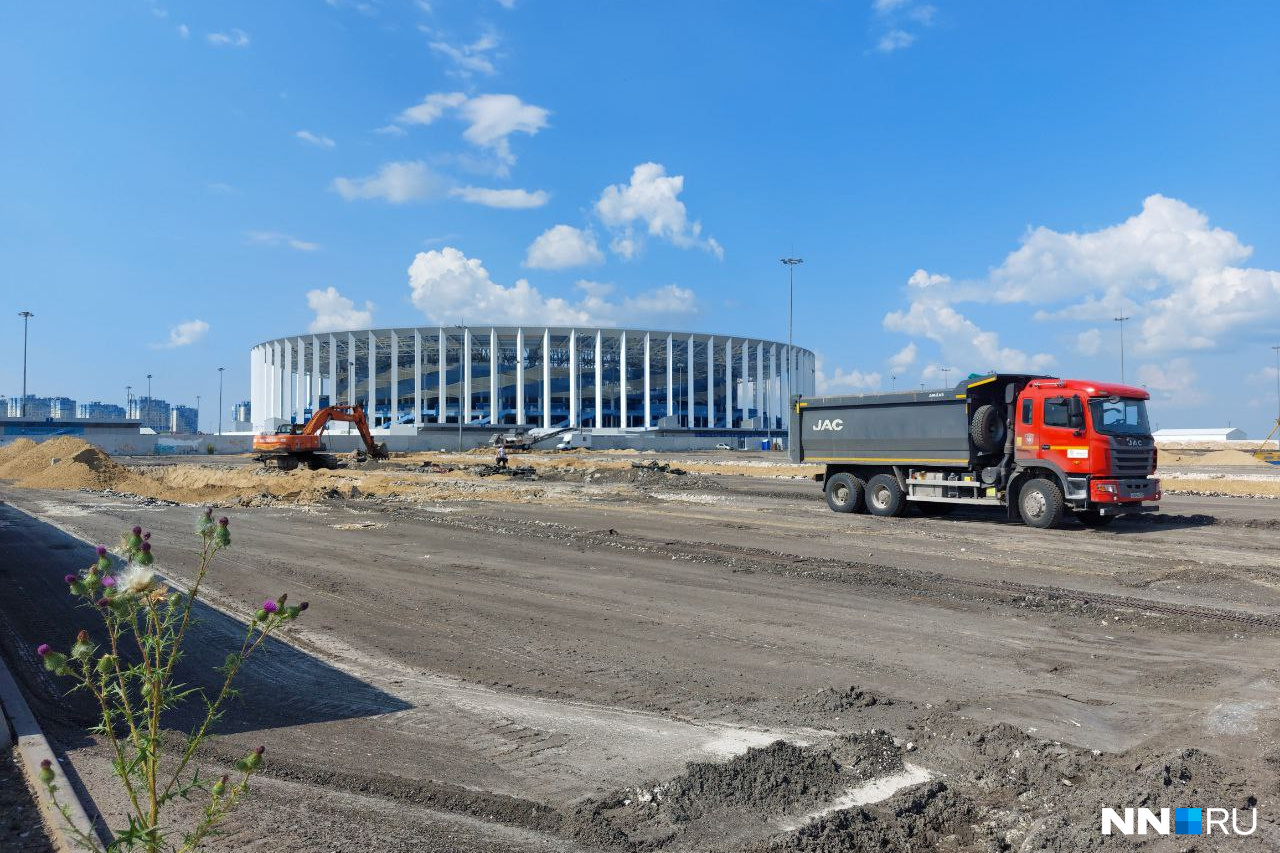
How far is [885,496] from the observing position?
2061 centimetres

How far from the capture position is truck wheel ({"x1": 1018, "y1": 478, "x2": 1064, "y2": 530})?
17.5m

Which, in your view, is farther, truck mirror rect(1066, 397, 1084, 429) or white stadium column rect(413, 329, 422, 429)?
white stadium column rect(413, 329, 422, 429)

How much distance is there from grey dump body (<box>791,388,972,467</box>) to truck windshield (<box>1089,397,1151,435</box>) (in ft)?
8.39

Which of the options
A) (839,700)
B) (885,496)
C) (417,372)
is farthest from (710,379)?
(839,700)

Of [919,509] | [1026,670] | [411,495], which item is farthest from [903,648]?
[411,495]

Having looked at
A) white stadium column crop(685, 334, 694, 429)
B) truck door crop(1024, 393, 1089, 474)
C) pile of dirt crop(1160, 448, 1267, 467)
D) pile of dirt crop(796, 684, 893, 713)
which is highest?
white stadium column crop(685, 334, 694, 429)

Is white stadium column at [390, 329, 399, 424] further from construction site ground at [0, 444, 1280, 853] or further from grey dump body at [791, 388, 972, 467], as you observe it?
construction site ground at [0, 444, 1280, 853]

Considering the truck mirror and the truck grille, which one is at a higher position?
the truck mirror

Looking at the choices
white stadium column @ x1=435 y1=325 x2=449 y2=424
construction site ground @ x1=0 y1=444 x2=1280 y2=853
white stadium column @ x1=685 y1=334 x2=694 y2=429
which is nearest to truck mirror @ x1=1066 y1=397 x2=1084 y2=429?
construction site ground @ x1=0 y1=444 x2=1280 y2=853

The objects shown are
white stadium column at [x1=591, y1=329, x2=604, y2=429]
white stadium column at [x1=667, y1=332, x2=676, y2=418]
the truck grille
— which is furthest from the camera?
white stadium column at [x1=667, y1=332, x2=676, y2=418]

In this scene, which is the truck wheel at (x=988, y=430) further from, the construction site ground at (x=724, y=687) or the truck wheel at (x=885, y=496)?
the construction site ground at (x=724, y=687)

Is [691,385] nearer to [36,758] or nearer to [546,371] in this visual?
[546,371]

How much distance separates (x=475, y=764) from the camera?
5426 mm

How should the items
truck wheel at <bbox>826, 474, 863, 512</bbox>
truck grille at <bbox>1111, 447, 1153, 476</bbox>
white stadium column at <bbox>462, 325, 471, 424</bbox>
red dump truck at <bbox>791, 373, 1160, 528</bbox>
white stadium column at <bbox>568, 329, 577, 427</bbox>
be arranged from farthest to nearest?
white stadium column at <bbox>568, 329, 577, 427</bbox>
white stadium column at <bbox>462, 325, 471, 424</bbox>
truck wheel at <bbox>826, 474, 863, 512</bbox>
red dump truck at <bbox>791, 373, 1160, 528</bbox>
truck grille at <bbox>1111, 447, 1153, 476</bbox>
